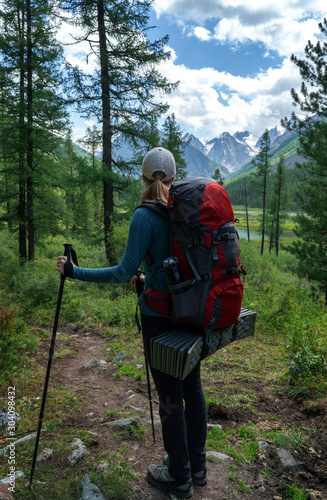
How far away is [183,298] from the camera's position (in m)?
2.03

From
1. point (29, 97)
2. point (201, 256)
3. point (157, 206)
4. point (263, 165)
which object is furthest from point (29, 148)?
point (263, 165)

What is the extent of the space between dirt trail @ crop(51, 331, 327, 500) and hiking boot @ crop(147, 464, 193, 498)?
2.4 inches

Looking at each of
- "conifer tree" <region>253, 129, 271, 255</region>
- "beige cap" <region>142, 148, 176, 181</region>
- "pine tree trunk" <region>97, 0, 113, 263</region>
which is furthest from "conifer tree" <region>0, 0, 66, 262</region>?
"conifer tree" <region>253, 129, 271, 255</region>

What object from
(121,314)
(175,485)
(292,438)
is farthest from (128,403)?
(121,314)

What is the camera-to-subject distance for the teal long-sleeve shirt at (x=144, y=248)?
213 cm

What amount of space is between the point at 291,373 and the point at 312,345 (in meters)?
0.77

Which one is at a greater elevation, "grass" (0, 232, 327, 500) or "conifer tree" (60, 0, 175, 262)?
"conifer tree" (60, 0, 175, 262)

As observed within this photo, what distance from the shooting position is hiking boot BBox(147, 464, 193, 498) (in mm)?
2436

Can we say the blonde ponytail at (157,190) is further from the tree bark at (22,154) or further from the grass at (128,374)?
the tree bark at (22,154)

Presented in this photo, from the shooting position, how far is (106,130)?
44.7 ft

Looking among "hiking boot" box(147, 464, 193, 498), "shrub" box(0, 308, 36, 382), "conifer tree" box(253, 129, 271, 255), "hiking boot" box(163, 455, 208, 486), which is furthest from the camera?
"conifer tree" box(253, 129, 271, 255)

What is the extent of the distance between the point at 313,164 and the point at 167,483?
1397 cm

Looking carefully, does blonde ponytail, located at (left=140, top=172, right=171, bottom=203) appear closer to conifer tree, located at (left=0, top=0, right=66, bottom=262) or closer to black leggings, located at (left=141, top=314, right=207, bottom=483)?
black leggings, located at (left=141, top=314, right=207, bottom=483)

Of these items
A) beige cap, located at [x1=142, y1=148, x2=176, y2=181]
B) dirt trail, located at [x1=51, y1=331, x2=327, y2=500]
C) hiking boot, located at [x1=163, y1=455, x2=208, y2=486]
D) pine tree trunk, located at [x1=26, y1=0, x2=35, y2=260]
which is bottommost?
dirt trail, located at [x1=51, y1=331, x2=327, y2=500]
